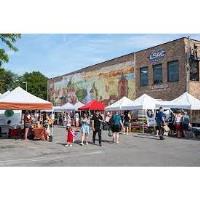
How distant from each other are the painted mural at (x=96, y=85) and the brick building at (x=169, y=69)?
171 cm

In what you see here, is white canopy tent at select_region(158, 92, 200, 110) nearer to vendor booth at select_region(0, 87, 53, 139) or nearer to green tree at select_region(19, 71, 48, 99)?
vendor booth at select_region(0, 87, 53, 139)

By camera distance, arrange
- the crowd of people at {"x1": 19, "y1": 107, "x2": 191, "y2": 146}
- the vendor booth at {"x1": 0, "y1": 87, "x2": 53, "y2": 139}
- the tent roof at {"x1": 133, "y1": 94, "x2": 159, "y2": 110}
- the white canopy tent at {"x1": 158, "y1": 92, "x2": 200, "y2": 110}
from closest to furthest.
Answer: the crowd of people at {"x1": 19, "y1": 107, "x2": 191, "y2": 146}
the vendor booth at {"x1": 0, "y1": 87, "x2": 53, "y2": 139}
the white canopy tent at {"x1": 158, "y1": 92, "x2": 200, "y2": 110}
the tent roof at {"x1": 133, "y1": 94, "x2": 159, "y2": 110}

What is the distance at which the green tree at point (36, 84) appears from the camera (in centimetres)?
6128

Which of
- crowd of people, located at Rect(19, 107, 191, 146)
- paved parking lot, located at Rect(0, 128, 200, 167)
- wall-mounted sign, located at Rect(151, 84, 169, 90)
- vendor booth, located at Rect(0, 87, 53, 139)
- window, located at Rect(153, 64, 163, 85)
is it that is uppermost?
window, located at Rect(153, 64, 163, 85)

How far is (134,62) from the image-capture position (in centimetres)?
3572

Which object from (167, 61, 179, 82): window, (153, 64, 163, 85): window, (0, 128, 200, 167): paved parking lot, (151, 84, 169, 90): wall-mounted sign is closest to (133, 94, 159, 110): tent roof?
(167, 61, 179, 82): window

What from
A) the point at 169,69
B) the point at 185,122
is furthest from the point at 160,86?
the point at 185,122

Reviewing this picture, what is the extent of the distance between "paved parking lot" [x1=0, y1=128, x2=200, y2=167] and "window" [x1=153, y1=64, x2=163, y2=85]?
14.3 m

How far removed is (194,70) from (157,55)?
3.77 m

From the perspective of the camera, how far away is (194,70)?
30.3m

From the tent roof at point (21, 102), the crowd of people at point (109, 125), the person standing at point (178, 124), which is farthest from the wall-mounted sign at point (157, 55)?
the tent roof at point (21, 102)

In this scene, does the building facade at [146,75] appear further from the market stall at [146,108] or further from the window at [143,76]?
the market stall at [146,108]

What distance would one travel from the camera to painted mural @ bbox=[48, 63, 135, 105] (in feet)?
121
